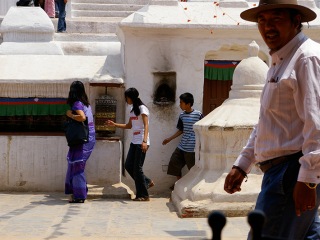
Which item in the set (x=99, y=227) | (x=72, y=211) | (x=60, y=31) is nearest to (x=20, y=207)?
(x=72, y=211)

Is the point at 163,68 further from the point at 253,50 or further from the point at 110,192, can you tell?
the point at 110,192

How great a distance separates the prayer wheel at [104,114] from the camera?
1220cm

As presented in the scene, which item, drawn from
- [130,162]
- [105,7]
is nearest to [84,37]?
[105,7]

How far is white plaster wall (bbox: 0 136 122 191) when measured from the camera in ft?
40.1

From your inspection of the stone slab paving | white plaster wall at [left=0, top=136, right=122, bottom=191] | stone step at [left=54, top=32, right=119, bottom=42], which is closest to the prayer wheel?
white plaster wall at [left=0, top=136, right=122, bottom=191]

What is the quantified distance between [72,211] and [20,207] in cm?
81

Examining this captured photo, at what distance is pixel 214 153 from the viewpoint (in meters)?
10.6

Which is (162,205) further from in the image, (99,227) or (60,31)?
(60,31)

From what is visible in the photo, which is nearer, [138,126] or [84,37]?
[138,126]

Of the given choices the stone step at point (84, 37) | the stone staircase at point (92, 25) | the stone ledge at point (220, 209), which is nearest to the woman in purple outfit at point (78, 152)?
the stone ledge at point (220, 209)

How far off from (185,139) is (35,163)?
2444 mm

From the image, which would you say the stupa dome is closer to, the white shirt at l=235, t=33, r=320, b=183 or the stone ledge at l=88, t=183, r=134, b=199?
the stone ledge at l=88, t=183, r=134, b=199

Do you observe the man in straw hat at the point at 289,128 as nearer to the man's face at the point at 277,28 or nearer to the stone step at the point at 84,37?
the man's face at the point at 277,28

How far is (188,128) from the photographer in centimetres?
1187
